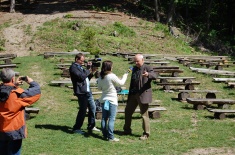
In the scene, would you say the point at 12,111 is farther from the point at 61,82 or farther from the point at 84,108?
the point at 61,82

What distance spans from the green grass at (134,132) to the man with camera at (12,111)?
226cm

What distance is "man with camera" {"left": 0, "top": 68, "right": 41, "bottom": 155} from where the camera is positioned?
5762 millimetres

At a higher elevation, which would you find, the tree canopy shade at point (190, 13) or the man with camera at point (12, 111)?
the tree canopy shade at point (190, 13)

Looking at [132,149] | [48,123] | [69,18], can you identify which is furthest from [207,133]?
[69,18]

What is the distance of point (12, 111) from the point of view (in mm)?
5797

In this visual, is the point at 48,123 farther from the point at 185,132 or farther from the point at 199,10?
the point at 199,10

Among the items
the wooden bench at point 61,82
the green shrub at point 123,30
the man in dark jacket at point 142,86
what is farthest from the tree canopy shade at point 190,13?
the man in dark jacket at point 142,86

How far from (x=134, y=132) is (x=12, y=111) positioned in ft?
15.0

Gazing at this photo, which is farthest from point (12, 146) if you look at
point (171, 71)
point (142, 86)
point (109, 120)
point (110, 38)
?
point (110, 38)

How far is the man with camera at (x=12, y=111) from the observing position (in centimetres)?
576

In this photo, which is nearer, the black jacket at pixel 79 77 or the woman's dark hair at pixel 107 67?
the woman's dark hair at pixel 107 67

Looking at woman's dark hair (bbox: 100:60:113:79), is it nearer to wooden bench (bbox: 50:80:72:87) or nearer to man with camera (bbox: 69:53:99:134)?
man with camera (bbox: 69:53:99:134)

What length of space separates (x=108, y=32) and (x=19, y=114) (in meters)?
23.8

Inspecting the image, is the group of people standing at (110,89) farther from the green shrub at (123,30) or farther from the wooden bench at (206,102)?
the green shrub at (123,30)
